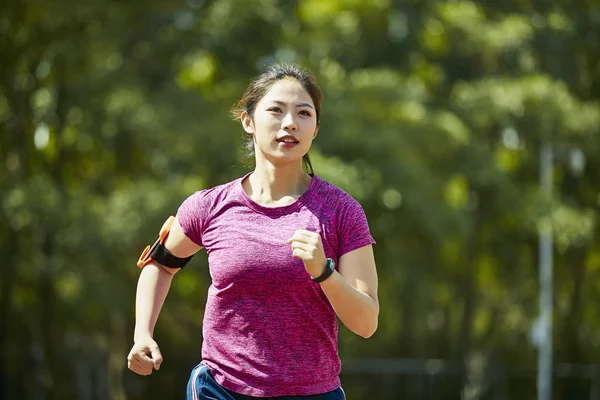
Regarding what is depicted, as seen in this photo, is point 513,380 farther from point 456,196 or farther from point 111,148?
point 111,148

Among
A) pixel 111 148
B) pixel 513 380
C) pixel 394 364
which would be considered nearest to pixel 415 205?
pixel 111 148

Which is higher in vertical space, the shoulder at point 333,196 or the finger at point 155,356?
the shoulder at point 333,196

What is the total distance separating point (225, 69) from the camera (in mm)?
18234

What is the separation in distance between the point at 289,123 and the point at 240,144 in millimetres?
9373

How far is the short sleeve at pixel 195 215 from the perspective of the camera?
12.3 ft

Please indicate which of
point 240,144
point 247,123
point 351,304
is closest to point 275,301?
point 351,304

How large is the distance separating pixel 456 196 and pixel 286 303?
77.5 ft

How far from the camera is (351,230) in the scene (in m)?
3.53

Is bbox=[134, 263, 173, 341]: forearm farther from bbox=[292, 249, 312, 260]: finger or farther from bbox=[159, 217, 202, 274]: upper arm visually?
bbox=[292, 249, 312, 260]: finger

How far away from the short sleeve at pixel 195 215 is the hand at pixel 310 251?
0.57 meters

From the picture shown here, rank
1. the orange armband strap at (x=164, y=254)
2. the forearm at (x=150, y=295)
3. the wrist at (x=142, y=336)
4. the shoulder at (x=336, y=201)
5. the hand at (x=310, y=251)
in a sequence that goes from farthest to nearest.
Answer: the orange armband strap at (x=164, y=254), the forearm at (x=150, y=295), the wrist at (x=142, y=336), the shoulder at (x=336, y=201), the hand at (x=310, y=251)

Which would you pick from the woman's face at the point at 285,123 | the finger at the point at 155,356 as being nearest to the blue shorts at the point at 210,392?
the finger at the point at 155,356

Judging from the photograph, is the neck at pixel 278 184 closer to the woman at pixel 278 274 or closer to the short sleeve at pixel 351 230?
the woman at pixel 278 274

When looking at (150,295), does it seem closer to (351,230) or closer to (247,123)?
(247,123)
